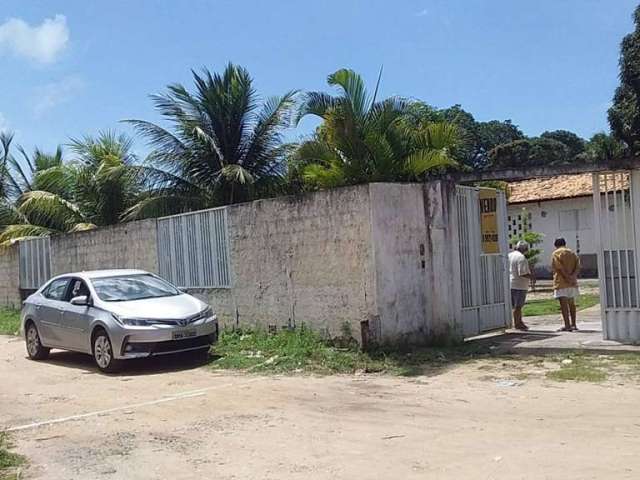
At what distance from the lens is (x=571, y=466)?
213 inches

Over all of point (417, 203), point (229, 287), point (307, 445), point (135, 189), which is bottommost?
point (307, 445)

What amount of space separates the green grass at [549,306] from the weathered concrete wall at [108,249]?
867cm

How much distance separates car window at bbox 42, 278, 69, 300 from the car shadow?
115cm

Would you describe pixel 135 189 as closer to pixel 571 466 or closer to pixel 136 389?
pixel 136 389

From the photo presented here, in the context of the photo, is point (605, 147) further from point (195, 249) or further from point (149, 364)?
point (149, 364)

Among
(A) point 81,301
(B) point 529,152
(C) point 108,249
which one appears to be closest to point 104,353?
(A) point 81,301

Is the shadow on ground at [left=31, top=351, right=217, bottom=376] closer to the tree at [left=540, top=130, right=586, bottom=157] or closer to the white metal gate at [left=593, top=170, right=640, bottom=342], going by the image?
the white metal gate at [left=593, top=170, right=640, bottom=342]

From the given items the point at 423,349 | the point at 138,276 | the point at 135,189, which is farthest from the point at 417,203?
the point at 135,189

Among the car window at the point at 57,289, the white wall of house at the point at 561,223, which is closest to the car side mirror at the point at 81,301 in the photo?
the car window at the point at 57,289

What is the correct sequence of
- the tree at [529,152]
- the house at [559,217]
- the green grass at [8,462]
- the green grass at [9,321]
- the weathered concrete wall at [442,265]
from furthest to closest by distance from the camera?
the tree at [529,152]
the house at [559,217]
the green grass at [9,321]
the weathered concrete wall at [442,265]
the green grass at [8,462]

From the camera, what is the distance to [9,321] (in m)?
20.7

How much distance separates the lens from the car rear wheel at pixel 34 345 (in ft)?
42.9

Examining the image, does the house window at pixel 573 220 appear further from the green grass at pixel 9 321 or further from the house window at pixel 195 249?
the green grass at pixel 9 321

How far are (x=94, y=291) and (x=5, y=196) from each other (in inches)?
788
